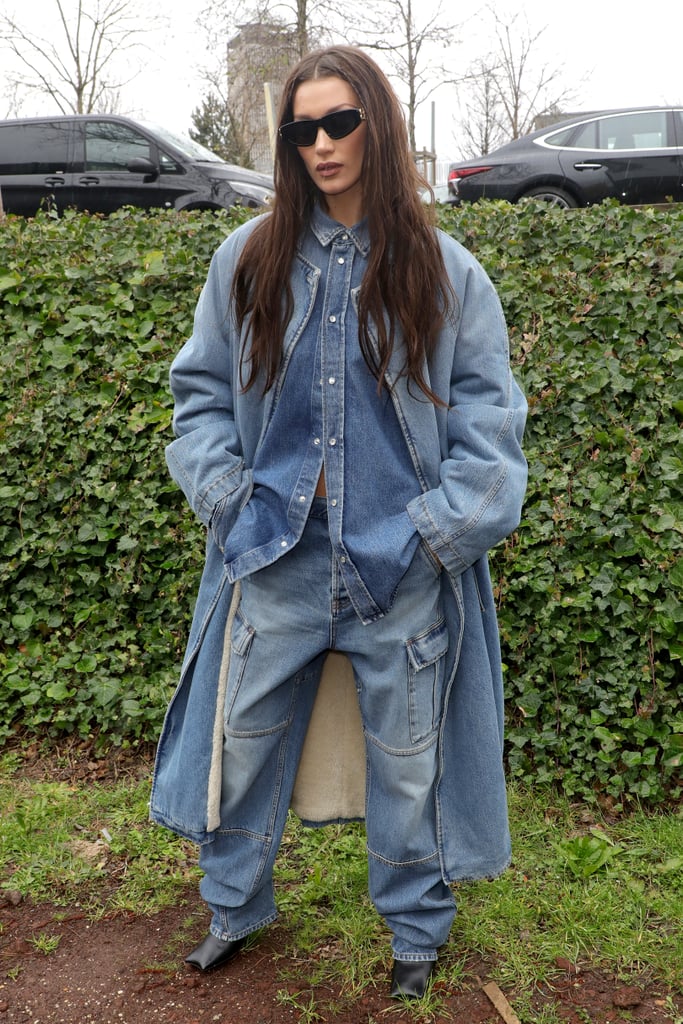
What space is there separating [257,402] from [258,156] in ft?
86.8

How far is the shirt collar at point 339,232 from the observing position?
7.19 feet

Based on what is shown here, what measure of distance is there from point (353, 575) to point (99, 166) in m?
9.22

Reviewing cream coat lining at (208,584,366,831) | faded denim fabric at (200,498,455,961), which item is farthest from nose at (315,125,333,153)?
cream coat lining at (208,584,366,831)

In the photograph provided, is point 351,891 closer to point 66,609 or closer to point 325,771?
point 325,771

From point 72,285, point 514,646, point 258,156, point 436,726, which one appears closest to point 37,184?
point 72,285

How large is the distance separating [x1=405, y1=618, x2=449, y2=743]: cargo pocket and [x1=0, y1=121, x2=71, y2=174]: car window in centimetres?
932

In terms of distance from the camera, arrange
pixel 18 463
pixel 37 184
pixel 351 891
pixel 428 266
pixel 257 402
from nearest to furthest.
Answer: pixel 428 266 < pixel 257 402 < pixel 351 891 < pixel 18 463 < pixel 37 184

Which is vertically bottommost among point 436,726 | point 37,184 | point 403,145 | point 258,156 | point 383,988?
point 383,988

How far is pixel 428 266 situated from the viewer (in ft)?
6.97

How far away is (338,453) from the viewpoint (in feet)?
7.06

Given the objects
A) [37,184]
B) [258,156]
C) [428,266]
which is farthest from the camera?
[258,156]

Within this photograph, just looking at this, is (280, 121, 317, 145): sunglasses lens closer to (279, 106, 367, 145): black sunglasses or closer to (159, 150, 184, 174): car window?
(279, 106, 367, 145): black sunglasses

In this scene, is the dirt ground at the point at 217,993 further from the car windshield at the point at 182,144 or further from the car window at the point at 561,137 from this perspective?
the car window at the point at 561,137

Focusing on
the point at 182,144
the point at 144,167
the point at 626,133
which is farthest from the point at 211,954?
the point at 626,133
